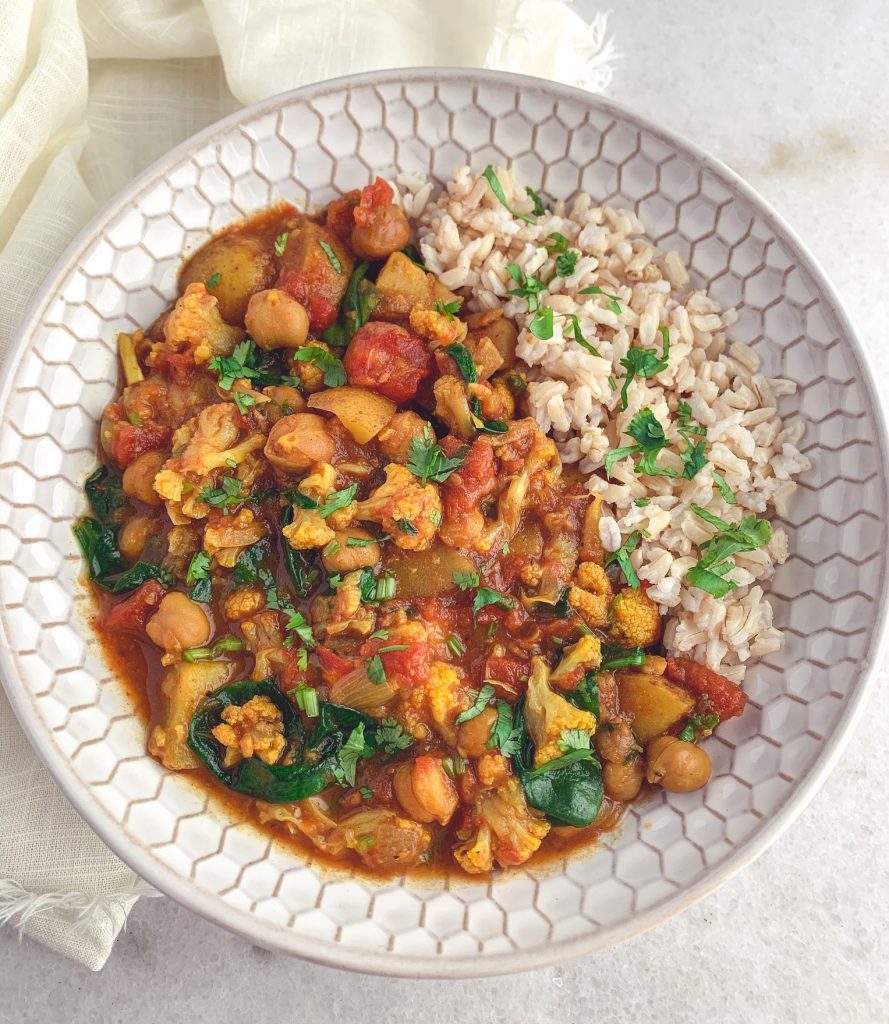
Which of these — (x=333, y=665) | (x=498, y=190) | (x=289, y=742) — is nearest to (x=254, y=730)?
(x=289, y=742)

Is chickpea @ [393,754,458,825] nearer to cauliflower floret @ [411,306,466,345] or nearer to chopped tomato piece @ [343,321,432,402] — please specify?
chopped tomato piece @ [343,321,432,402]

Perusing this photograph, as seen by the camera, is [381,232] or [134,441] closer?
[134,441]

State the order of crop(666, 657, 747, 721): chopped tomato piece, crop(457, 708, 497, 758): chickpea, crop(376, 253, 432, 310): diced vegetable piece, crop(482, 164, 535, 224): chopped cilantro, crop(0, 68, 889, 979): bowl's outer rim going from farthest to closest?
crop(482, 164, 535, 224): chopped cilantro < crop(376, 253, 432, 310): diced vegetable piece < crop(666, 657, 747, 721): chopped tomato piece < crop(457, 708, 497, 758): chickpea < crop(0, 68, 889, 979): bowl's outer rim

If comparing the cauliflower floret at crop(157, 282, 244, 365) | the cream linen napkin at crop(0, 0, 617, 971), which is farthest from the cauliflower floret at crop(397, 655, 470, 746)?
the cream linen napkin at crop(0, 0, 617, 971)

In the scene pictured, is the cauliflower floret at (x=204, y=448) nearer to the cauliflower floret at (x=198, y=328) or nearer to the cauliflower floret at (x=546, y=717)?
the cauliflower floret at (x=198, y=328)

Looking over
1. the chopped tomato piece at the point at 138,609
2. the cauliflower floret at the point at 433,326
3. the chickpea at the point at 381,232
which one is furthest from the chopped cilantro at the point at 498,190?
the chopped tomato piece at the point at 138,609

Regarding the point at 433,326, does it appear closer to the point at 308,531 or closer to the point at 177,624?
the point at 308,531

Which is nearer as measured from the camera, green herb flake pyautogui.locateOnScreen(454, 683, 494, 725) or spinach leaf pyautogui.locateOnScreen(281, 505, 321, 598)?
green herb flake pyautogui.locateOnScreen(454, 683, 494, 725)
